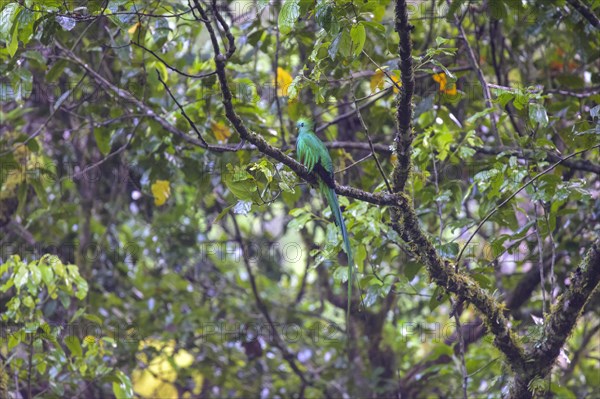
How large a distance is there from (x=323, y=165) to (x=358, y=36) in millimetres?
624

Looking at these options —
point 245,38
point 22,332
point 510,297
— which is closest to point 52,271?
point 22,332

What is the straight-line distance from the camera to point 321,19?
2.59m

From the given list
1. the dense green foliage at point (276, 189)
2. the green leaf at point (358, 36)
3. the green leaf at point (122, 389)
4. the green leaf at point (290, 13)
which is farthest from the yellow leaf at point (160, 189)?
the green leaf at point (358, 36)

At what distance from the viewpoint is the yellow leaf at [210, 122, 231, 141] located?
3.89 m

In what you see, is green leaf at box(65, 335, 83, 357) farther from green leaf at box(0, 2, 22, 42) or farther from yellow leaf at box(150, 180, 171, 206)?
green leaf at box(0, 2, 22, 42)

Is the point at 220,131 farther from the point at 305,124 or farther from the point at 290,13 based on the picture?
the point at 290,13

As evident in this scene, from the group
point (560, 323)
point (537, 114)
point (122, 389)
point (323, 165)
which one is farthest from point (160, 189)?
point (560, 323)

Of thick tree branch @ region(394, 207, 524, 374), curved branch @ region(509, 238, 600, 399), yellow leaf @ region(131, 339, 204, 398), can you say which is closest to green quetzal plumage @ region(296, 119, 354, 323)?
thick tree branch @ region(394, 207, 524, 374)

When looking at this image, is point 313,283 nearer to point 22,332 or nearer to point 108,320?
point 108,320

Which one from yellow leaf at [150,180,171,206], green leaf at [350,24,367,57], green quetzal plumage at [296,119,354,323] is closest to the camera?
green leaf at [350,24,367,57]

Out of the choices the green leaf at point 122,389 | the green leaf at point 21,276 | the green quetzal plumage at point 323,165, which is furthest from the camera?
the green leaf at point 122,389

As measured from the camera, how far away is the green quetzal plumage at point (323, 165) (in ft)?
9.73

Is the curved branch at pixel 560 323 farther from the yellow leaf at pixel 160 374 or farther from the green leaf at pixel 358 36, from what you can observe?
the yellow leaf at pixel 160 374

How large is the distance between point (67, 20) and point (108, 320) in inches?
102
